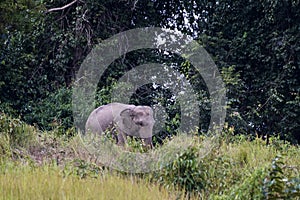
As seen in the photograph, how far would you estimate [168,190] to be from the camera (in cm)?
461

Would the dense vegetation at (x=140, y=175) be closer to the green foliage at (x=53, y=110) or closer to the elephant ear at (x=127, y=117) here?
the elephant ear at (x=127, y=117)

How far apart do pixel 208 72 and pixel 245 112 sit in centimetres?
110

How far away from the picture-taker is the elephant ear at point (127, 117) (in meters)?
7.41


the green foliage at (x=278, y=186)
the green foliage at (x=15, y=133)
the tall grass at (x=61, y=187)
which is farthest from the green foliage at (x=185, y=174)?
the green foliage at (x=15, y=133)

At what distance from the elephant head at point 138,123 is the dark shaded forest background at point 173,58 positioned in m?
2.53

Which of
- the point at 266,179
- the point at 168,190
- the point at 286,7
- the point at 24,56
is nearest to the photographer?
the point at 266,179

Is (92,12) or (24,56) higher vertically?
(92,12)

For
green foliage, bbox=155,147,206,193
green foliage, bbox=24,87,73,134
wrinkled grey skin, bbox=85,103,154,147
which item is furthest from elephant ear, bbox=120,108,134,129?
green foliage, bbox=24,87,73,134

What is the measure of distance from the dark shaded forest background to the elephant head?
8.28ft

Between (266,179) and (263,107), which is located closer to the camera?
(266,179)

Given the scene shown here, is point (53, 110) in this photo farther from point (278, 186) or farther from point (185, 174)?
point (278, 186)

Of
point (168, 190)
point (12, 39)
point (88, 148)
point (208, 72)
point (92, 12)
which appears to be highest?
point (92, 12)

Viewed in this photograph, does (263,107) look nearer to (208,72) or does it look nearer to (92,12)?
(208,72)

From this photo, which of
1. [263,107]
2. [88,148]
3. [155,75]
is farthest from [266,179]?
[155,75]
